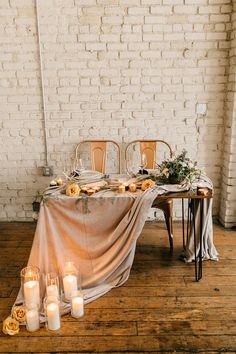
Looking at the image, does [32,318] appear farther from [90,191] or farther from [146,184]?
[146,184]

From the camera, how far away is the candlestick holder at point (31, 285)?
203cm

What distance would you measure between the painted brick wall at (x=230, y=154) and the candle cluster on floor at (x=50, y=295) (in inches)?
71.2

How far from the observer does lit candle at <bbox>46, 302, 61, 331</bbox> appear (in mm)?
1947

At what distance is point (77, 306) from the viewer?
6.81ft

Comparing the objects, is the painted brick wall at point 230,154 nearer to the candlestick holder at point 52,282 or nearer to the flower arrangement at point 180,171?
the flower arrangement at point 180,171

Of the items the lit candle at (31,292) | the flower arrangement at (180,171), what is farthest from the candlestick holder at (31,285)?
the flower arrangement at (180,171)

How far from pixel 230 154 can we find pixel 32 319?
7.51 ft

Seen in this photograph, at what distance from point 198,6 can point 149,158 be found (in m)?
1.47

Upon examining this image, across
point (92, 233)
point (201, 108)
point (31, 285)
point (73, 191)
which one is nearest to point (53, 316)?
point (31, 285)

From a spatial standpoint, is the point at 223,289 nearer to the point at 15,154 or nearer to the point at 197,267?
the point at 197,267

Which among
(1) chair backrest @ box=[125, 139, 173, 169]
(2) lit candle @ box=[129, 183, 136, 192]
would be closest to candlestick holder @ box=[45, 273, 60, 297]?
(2) lit candle @ box=[129, 183, 136, 192]

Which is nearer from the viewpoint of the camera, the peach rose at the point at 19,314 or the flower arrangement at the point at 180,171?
the peach rose at the point at 19,314

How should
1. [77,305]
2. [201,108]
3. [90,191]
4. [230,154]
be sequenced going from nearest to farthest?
[77,305] < [90,191] < [230,154] < [201,108]

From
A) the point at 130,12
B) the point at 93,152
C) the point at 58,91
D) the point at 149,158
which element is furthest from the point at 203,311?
the point at 130,12
